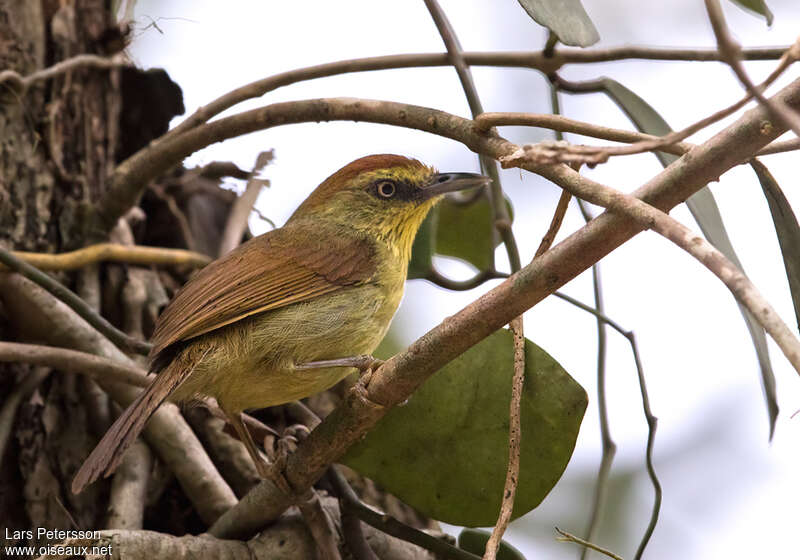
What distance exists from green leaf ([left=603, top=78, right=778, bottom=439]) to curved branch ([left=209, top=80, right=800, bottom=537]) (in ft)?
1.10

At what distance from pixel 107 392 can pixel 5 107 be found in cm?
121

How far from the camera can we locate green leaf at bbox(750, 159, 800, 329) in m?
2.04

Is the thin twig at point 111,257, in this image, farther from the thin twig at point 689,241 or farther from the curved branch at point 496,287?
the thin twig at point 689,241

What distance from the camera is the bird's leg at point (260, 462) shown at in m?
2.50

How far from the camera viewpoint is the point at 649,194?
179 centimetres

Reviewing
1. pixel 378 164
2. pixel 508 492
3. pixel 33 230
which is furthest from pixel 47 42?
pixel 508 492

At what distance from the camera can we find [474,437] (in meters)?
2.55

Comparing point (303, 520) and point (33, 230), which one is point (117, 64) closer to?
point (33, 230)

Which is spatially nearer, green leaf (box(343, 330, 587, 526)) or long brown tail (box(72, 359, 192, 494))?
long brown tail (box(72, 359, 192, 494))

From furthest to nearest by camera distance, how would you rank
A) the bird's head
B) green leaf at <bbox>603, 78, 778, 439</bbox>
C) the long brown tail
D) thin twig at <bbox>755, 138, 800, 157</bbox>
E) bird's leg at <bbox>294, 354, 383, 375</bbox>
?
the bird's head → bird's leg at <bbox>294, 354, 383, 375</bbox> → the long brown tail → green leaf at <bbox>603, 78, 778, 439</bbox> → thin twig at <bbox>755, 138, 800, 157</bbox>

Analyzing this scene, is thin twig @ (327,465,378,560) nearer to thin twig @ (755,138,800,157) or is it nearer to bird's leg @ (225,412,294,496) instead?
bird's leg @ (225,412,294,496)

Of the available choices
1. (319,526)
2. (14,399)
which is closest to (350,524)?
(319,526)

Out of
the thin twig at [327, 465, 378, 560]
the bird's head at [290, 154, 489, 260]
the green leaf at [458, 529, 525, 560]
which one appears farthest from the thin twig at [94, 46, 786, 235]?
the green leaf at [458, 529, 525, 560]

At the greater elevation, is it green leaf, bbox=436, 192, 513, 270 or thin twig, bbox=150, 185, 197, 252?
green leaf, bbox=436, 192, 513, 270
